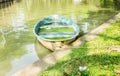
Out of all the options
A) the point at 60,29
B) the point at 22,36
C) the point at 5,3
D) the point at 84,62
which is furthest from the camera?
the point at 5,3

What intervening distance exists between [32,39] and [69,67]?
663 centimetres

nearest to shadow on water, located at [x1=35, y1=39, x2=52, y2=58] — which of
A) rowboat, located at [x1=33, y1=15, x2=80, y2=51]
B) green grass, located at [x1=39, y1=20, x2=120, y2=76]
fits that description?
rowboat, located at [x1=33, y1=15, x2=80, y2=51]

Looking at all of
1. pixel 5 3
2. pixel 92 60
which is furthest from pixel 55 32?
pixel 5 3

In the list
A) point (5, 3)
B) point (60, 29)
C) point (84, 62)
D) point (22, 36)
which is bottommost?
point (5, 3)

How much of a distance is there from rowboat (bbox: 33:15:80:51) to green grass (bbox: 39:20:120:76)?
1.56 metres

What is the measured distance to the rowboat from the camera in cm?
1119

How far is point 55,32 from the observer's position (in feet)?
41.3

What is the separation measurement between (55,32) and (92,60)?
15.9ft

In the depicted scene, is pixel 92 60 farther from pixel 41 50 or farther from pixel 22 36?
pixel 22 36

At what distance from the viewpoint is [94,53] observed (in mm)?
8758

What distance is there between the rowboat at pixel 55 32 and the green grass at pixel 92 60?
1562mm

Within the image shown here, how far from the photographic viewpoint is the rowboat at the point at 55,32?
11195 mm

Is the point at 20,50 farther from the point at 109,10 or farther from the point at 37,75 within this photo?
the point at 109,10

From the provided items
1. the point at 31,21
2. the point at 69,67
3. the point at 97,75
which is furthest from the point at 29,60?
the point at 31,21
